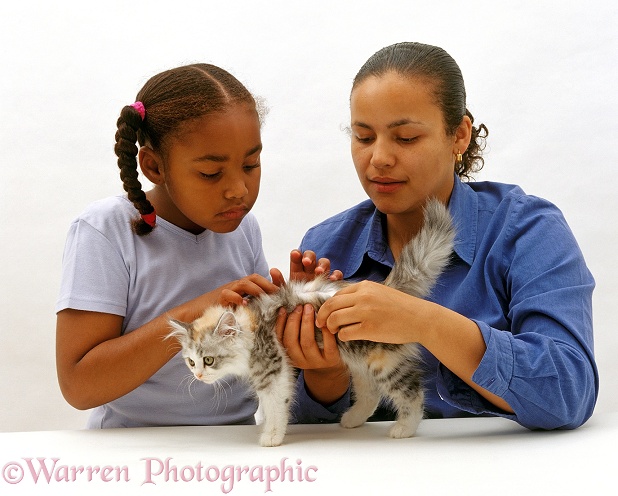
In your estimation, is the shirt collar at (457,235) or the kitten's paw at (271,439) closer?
the kitten's paw at (271,439)

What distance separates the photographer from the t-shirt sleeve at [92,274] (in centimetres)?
139

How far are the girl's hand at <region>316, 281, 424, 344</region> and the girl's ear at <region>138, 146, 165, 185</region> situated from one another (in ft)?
1.69

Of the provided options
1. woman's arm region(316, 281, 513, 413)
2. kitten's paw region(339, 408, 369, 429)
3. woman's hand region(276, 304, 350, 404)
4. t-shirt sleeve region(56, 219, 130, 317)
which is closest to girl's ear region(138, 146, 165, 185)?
t-shirt sleeve region(56, 219, 130, 317)

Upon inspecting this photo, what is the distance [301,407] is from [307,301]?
1.09ft

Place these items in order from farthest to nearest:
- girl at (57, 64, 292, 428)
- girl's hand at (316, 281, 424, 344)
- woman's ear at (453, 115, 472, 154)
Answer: woman's ear at (453, 115, 472, 154), girl at (57, 64, 292, 428), girl's hand at (316, 281, 424, 344)

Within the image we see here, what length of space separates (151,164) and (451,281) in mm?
662

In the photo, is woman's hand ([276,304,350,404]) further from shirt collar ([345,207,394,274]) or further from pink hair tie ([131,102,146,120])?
pink hair tie ([131,102,146,120])

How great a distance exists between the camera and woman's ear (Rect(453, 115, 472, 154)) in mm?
1472

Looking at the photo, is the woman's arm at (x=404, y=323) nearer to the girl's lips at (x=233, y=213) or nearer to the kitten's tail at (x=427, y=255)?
the kitten's tail at (x=427, y=255)

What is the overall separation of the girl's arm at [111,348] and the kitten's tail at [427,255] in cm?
25

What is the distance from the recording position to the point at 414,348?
4.25ft

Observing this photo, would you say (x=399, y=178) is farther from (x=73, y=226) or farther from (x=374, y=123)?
(x=73, y=226)

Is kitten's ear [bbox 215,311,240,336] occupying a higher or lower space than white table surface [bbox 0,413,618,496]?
higher

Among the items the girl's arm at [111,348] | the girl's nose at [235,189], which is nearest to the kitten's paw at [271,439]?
the girl's arm at [111,348]
